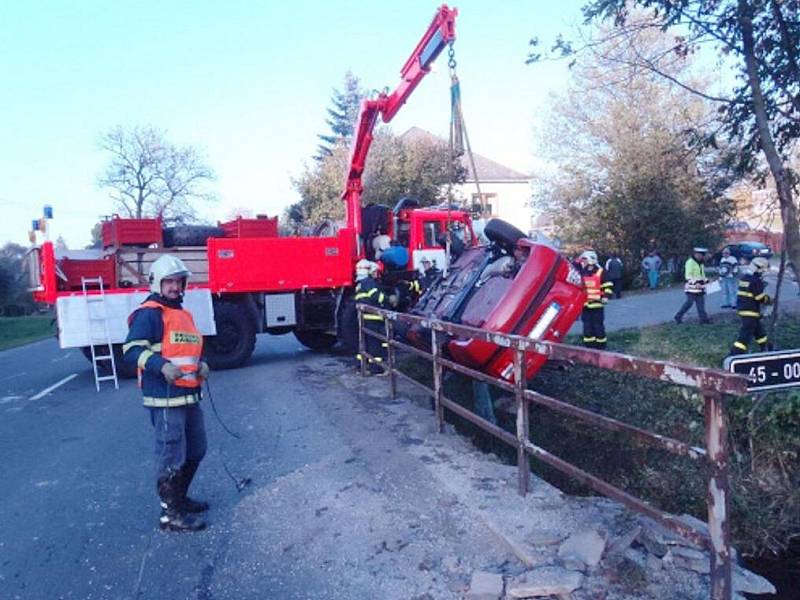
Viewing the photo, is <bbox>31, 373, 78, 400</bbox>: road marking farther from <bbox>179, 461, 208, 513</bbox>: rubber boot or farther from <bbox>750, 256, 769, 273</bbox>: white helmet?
<bbox>750, 256, 769, 273</bbox>: white helmet

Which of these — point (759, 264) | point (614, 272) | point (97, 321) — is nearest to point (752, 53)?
point (759, 264)

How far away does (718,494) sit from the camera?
2.86 metres

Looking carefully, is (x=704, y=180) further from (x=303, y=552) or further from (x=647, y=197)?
(x=303, y=552)

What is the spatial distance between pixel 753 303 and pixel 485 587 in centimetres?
713

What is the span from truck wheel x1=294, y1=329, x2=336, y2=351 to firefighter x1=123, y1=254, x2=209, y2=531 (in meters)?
8.98

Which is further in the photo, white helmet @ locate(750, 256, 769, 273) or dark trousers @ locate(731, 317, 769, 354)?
white helmet @ locate(750, 256, 769, 273)

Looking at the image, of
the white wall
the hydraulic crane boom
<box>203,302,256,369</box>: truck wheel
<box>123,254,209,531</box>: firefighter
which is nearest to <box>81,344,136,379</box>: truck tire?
<box>203,302,256,369</box>: truck wheel

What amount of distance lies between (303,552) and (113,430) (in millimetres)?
4430

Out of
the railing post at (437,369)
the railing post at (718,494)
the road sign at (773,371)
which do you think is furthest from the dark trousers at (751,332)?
the road sign at (773,371)

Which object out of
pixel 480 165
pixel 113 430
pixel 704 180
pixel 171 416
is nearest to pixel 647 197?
pixel 704 180

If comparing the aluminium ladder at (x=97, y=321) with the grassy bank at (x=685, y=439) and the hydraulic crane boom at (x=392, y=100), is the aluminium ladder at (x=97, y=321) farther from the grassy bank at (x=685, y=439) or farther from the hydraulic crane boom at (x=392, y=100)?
the grassy bank at (x=685, y=439)

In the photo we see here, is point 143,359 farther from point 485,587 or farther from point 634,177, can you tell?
point 634,177

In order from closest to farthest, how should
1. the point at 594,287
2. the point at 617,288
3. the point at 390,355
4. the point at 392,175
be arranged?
1. the point at 390,355
2. the point at 594,287
3. the point at 617,288
4. the point at 392,175

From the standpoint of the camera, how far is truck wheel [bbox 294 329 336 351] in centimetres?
1371
